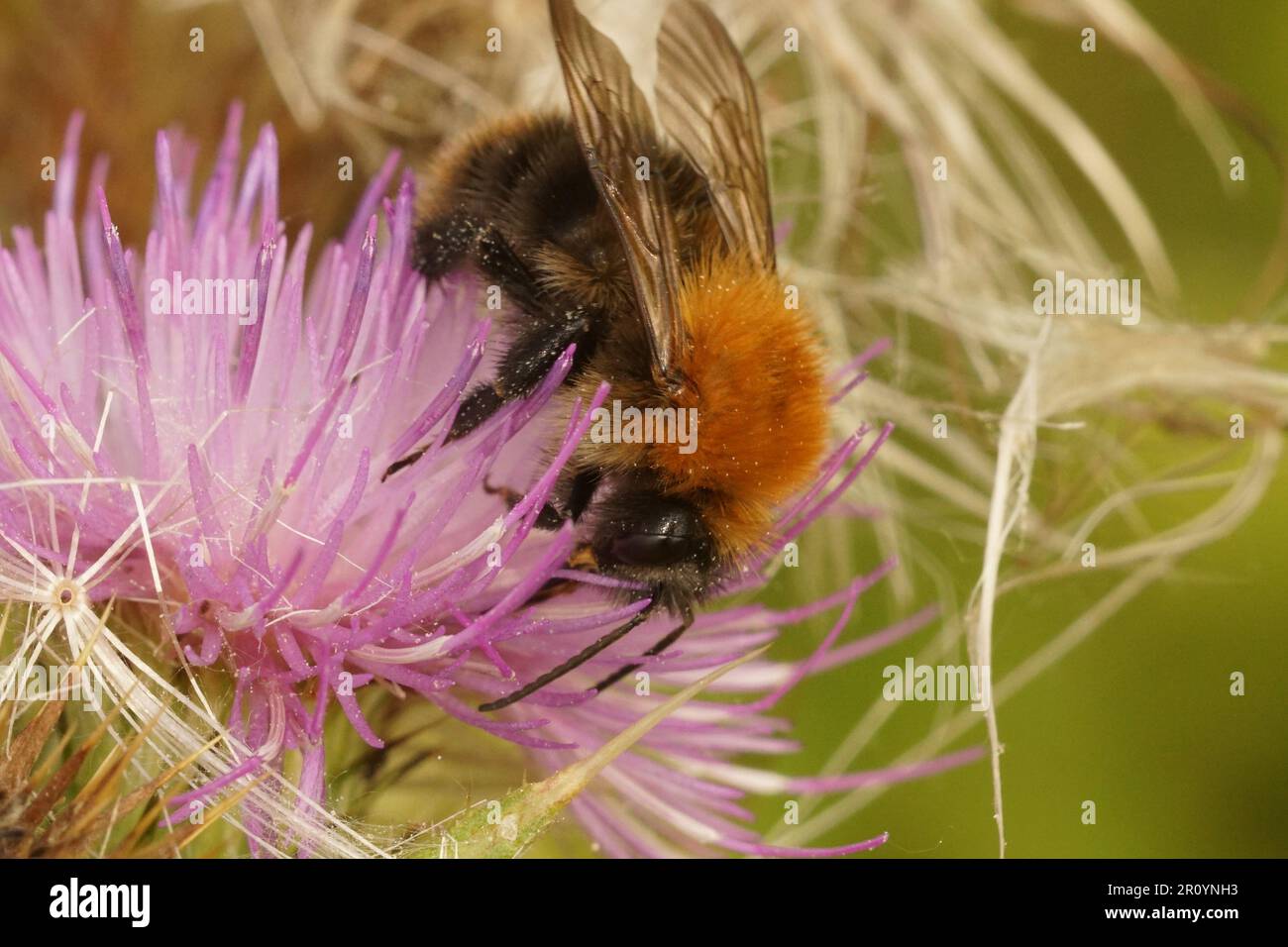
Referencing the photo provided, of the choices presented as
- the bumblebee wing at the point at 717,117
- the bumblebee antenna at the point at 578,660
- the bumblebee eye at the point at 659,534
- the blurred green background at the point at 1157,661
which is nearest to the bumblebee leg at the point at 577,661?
the bumblebee antenna at the point at 578,660

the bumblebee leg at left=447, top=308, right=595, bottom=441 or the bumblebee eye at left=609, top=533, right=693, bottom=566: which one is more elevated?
the bumblebee leg at left=447, top=308, right=595, bottom=441

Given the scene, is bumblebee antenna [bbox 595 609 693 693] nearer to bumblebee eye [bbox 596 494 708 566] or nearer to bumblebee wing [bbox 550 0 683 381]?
bumblebee eye [bbox 596 494 708 566]

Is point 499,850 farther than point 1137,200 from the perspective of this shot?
No

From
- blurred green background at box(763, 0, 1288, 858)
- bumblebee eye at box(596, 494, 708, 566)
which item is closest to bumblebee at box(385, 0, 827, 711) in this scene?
bumblebee eye at box(596, 494, 708, 566)

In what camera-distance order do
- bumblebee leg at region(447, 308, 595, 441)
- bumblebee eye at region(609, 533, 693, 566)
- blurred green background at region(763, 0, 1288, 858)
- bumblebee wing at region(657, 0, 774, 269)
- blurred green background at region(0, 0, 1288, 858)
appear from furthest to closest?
blurred green background at region(763, 0, 1288, 858)
blurred green background at region(0, 0, 1288, 858)
bumblebee wing at region(657, 0, 774, 269)
bumblebee leg at region(447, 308, 595, 441)
bumblebee eye at region(609, 533, 693, 566)

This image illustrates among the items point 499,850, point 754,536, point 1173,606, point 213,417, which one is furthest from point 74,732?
point 1173,606

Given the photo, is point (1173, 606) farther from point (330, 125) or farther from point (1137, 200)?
point (330, 125)

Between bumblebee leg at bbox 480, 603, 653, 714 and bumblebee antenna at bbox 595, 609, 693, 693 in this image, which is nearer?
bumblebee leg at bbox 480, 603, 653, 714
